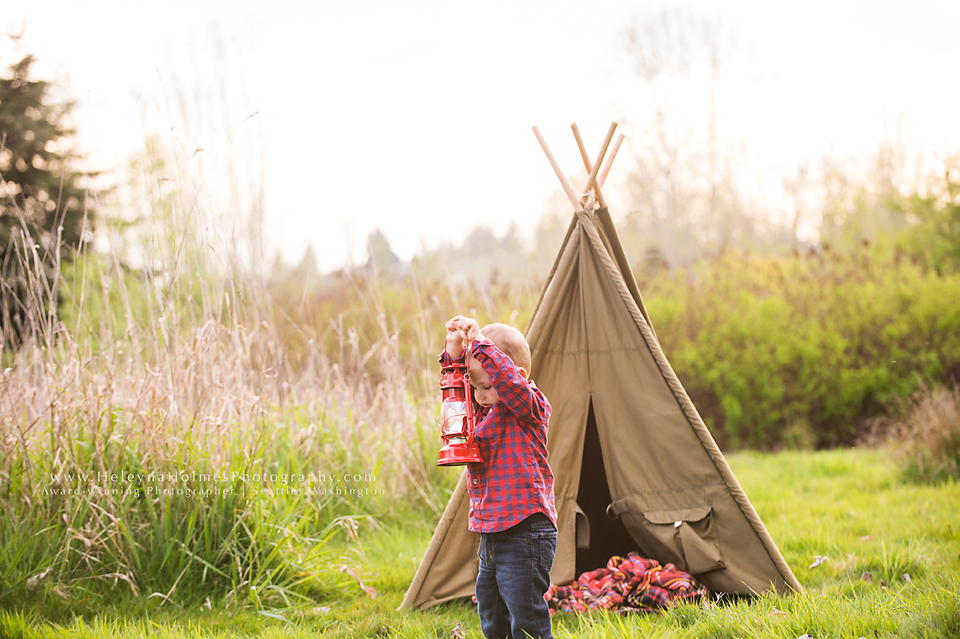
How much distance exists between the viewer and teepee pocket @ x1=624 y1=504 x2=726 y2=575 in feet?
9.17

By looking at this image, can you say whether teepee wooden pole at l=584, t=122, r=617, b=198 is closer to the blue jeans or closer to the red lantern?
the red lantern

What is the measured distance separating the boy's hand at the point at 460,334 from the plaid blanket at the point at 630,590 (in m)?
1.40

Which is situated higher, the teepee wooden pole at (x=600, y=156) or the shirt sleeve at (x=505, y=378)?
the teepee wooden pole at (x=600, y=156)

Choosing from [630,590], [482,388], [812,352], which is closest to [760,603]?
[630,590]

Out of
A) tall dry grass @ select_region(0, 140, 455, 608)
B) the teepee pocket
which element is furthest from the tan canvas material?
tall dry grass @ select_region(0, 140, 455, 608)

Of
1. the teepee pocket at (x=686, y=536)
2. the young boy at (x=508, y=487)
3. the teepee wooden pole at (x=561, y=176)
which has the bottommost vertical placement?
the teepee pocket at (x=686, y=536)

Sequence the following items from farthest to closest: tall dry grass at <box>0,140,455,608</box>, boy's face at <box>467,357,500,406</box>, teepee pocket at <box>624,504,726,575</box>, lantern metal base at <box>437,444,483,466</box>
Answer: tall dry grass at <box>0,140,455,608</box>
teepee pocket at <box>624,504,726,575</box>
boy's face at <box>467,357,500,406</box>
lantern metal base at <box>437,444,483,466</box>

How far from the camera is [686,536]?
283cm

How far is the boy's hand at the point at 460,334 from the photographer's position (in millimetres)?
2133

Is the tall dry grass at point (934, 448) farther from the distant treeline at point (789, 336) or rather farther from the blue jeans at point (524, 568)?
the blue jeans at point (524, 568)

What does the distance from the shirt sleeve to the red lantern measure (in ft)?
0.30

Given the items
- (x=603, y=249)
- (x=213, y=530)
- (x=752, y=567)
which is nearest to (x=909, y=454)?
(x=752, y=567)

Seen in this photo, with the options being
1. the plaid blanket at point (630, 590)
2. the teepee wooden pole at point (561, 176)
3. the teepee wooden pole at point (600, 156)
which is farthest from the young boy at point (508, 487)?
the teepee wooden pole at point (600, 156)

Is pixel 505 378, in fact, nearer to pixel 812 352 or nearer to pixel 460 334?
pixel 460 334
